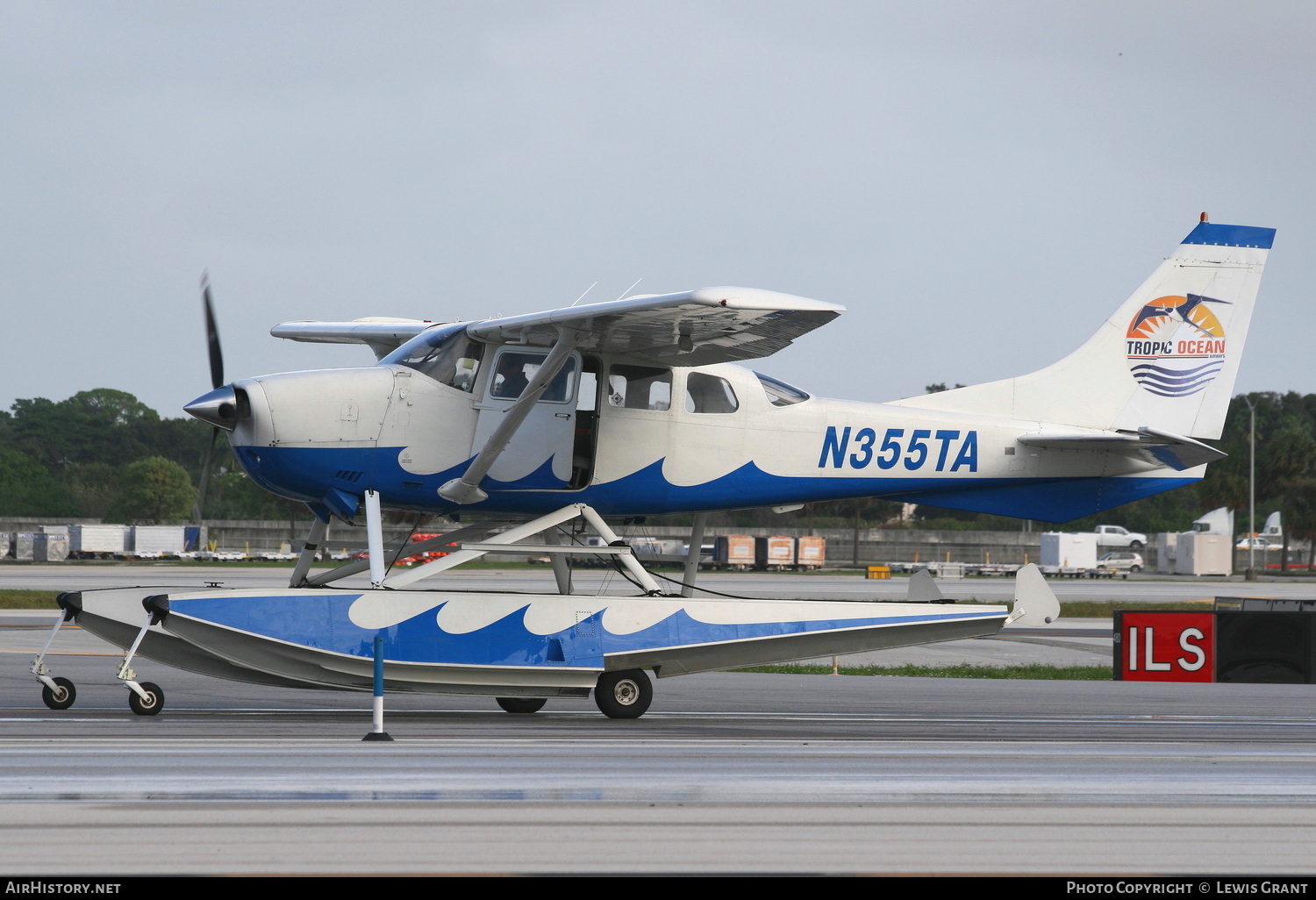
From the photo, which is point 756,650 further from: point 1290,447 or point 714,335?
point 1290,447

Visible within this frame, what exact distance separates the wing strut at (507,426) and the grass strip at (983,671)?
22.5 ft

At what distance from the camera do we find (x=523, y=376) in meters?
11.2

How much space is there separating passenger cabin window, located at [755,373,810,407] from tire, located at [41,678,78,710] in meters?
7.04

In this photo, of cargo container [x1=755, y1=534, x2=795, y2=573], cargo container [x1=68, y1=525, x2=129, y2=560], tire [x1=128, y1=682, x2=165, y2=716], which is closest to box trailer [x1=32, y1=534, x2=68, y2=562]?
cargo container [x1=68, y1=525, x2=129, y2=560]

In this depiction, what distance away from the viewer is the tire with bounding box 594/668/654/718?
417 inches

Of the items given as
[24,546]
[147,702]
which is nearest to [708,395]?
[147,702]

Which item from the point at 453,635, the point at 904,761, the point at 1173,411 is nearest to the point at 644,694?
the point at 453,635

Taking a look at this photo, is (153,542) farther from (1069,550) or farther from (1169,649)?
(1169,649)

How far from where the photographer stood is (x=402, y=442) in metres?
11.0

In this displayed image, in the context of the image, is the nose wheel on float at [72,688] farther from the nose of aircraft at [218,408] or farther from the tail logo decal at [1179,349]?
the tail logo decal at [1179,349]

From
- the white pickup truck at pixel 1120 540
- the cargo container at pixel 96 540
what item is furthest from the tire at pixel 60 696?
the white pickup truck at pixel 1120 540

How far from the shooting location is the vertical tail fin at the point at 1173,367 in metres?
13.3

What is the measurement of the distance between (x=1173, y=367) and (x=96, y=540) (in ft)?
186
